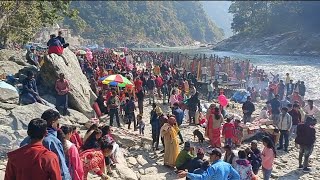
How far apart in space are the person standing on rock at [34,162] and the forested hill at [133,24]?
108 meters

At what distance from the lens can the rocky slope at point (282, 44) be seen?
58.4 metres

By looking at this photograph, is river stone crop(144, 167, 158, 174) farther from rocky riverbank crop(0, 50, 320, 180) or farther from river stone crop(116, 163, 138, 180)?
river stone crop(116, 163, 138, 180)

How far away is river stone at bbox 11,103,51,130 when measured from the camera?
8523mm

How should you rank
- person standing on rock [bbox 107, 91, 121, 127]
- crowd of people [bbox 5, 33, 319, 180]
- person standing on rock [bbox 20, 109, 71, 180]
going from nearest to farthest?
crowd of people [bbox 5, 33, 319, 180]
person standing on rock [bbox 20, 109, 71, 180]
person standing on rock [bbox 107, 91, 121, 127]

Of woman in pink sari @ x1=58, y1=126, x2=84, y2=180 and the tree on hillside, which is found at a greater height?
the tree on hillside

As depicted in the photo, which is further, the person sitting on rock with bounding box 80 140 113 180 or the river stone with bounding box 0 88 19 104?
the river stone with bounding box 0 88 19 104

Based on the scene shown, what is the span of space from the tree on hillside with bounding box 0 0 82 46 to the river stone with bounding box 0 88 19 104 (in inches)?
402

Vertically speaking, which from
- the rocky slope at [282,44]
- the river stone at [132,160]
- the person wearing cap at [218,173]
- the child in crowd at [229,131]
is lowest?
the river stone at [132,160]

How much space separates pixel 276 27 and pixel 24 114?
7484cm

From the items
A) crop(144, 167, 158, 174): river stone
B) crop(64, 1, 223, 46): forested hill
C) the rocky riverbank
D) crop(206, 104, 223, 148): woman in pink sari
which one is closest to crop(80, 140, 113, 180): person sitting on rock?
the rocky riverbank

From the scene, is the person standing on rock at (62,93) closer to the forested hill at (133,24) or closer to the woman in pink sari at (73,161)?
the woman in pink sari at (73,161)

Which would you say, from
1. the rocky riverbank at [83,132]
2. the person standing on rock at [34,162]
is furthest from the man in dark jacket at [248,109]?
the person standing on rock at [34,162]

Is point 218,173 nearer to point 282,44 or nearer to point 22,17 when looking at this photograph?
point 22,17

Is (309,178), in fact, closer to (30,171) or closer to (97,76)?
(30,171)
